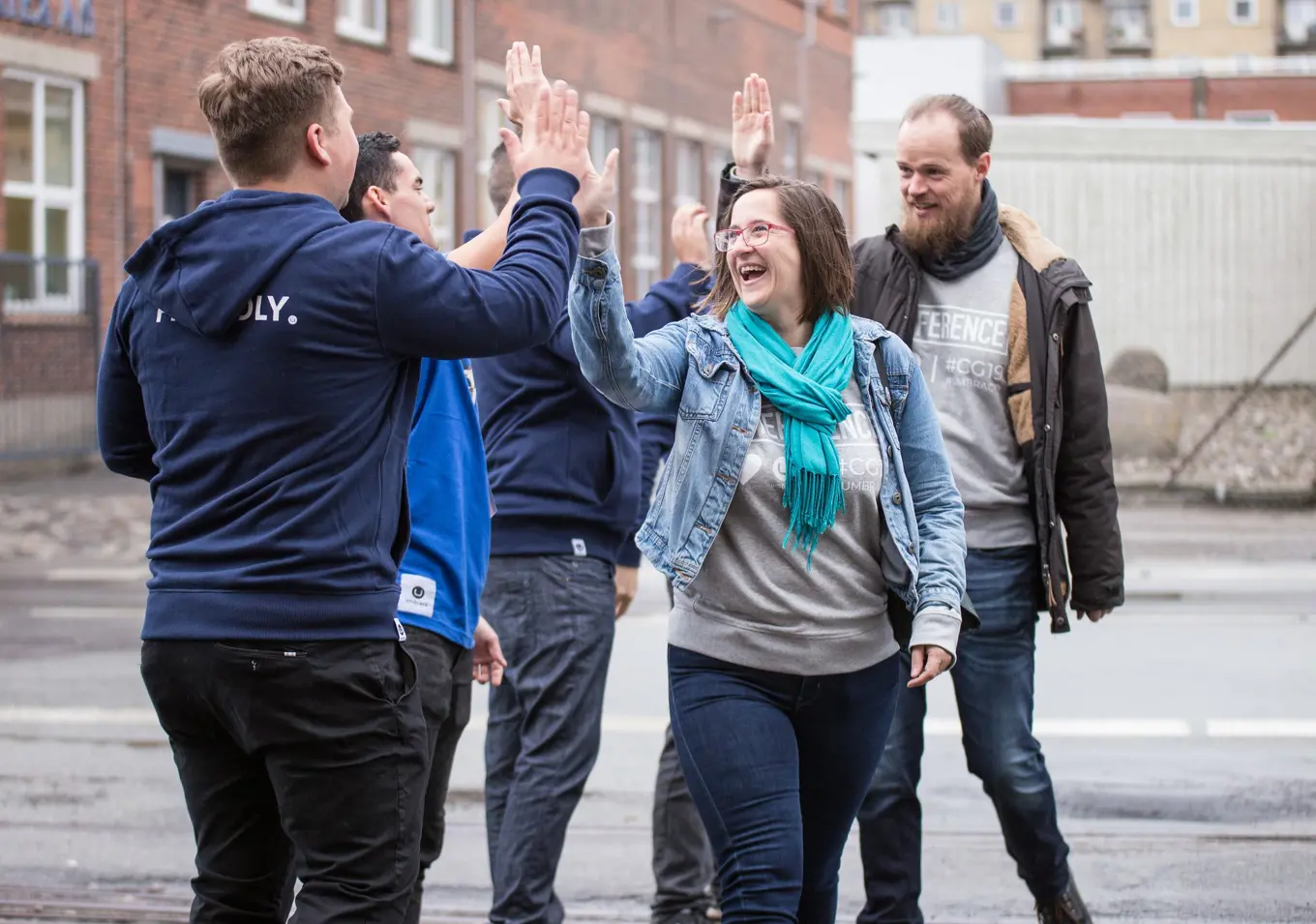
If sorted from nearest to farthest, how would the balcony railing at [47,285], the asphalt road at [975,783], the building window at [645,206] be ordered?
the asphalt road at [975,783] → the balcony railing at [47,285] → the building window at [645,206]

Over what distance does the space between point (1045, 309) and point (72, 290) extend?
16.1m

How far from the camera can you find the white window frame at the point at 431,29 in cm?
2614

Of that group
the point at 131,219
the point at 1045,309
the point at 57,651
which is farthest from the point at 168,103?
the point at 1045,309

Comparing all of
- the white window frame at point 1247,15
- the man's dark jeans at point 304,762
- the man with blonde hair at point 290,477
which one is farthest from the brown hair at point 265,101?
the white window frame at point 1247,15

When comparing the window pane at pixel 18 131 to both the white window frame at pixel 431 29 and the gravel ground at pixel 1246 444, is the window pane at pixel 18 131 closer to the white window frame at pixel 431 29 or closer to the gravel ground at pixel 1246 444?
the white window frame at pixel 431 29

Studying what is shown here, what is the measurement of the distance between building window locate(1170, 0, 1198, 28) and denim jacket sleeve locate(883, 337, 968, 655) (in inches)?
2923

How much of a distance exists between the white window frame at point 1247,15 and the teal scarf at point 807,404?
73973 millimetres

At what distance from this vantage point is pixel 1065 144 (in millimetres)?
19766

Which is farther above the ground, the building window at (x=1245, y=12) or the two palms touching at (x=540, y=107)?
the building window at (x=1245, y=12)

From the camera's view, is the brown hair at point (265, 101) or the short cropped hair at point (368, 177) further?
the short cropped hair at point (368, 177)

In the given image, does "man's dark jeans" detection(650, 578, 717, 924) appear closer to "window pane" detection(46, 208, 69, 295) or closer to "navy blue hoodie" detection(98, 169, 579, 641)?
"navy blue hoodie" detection(98, 169, 579, 641)

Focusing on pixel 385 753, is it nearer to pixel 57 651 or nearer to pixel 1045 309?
pixel 1045 309

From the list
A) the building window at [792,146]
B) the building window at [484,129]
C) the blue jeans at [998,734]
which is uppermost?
the building window at [792,146]

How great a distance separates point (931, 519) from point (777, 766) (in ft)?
2.15
